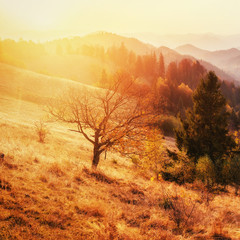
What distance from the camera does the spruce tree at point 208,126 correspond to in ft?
62.3

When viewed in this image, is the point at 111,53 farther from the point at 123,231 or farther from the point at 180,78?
the point at 123,231

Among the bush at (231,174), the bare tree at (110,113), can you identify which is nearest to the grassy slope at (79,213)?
the bare tree at (110,113)

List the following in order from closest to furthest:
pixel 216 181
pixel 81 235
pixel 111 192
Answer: pixel 81 235 < pixel 111 192 < pixel 216 181

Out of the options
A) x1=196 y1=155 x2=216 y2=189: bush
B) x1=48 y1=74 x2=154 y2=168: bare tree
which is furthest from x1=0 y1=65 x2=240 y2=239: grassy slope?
x1=196 y1=155 x2=216 y2=189: bush

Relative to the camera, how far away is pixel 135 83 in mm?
11508

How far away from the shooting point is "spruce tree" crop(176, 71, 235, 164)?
19.0 metres

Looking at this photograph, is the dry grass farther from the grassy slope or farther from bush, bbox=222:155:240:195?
bush, bbox=222:155:240:195

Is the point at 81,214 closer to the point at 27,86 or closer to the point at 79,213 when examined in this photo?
the point at 79,213

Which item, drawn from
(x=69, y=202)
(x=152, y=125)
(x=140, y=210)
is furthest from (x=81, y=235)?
(x=152, y=125)

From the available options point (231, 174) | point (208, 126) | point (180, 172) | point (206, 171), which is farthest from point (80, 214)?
point (208, 126)

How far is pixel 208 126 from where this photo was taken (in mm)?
19359

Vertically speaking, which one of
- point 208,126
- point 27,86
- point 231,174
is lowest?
point 231,174

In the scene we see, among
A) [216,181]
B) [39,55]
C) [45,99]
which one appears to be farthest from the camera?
[39,55]

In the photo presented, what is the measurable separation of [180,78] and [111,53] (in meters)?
66.8
